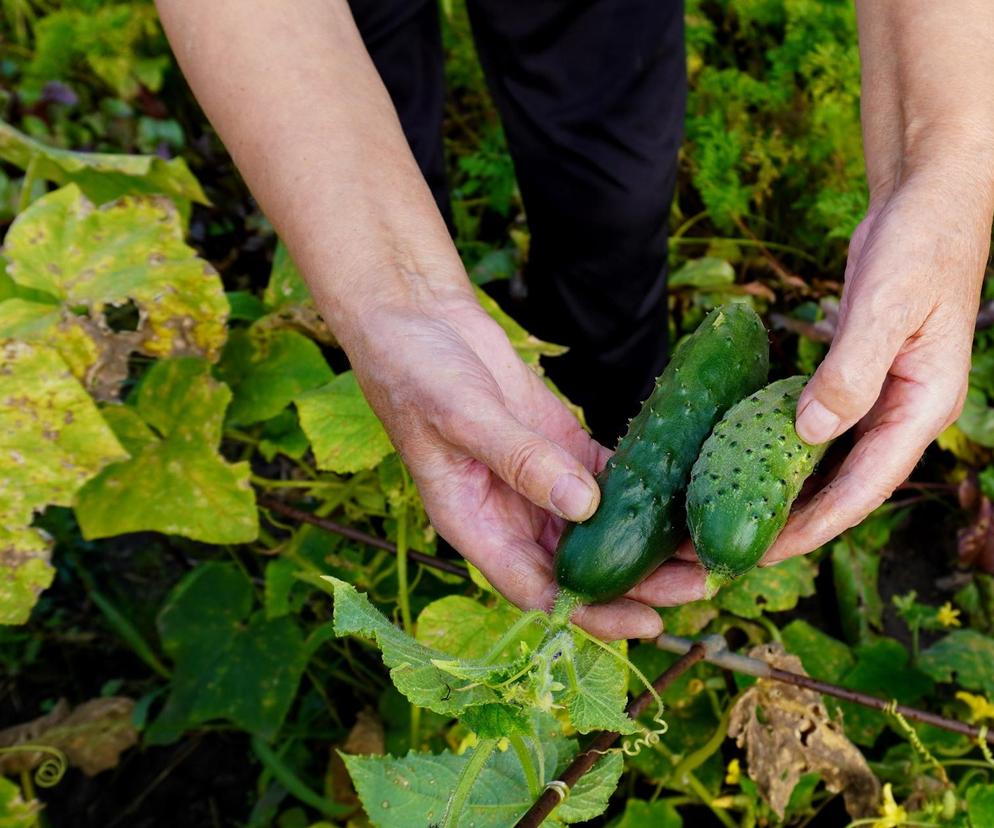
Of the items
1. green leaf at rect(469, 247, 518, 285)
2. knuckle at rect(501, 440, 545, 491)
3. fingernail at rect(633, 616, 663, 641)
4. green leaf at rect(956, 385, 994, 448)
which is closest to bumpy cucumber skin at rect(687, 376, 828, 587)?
fingernail at rect(633, 616, 663, 641)

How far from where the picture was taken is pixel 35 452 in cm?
154

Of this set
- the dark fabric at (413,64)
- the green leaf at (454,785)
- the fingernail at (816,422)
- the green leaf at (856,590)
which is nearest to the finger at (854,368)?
the fingernail at (816,422)

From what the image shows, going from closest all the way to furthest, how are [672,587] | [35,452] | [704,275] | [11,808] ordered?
[672,587]
[35,452]
[11,808]
[704,275]

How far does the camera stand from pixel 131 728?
2111 millimetres

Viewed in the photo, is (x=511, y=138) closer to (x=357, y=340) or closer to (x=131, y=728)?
(x=357, y=340)

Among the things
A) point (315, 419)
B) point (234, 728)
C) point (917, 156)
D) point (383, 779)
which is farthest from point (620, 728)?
point (234, 728)

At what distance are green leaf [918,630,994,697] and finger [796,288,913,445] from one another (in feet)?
2.77

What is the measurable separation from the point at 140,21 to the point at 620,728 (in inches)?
117

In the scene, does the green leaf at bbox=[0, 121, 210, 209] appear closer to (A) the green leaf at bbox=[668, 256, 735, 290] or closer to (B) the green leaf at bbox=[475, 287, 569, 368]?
(B) the green leaf at bbox=[475, 287, 569, 368]

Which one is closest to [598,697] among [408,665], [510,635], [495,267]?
[510,635]

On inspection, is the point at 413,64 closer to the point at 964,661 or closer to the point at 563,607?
the point at 563,607

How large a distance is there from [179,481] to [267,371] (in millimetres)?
291

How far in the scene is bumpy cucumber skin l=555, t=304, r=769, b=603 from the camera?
131cm

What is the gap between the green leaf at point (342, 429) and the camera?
1679mm
